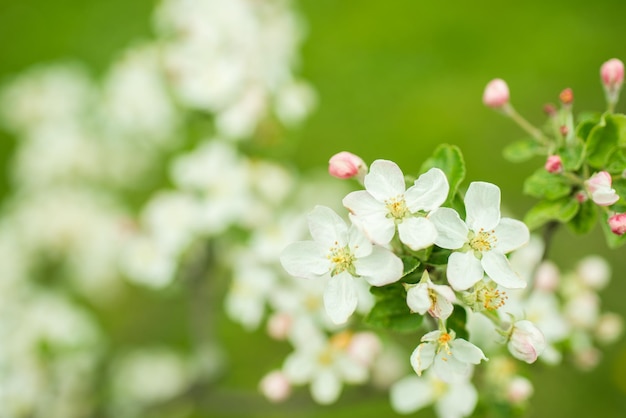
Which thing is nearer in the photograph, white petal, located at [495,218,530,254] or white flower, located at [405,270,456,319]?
white flower, located at [405,270,456,319]

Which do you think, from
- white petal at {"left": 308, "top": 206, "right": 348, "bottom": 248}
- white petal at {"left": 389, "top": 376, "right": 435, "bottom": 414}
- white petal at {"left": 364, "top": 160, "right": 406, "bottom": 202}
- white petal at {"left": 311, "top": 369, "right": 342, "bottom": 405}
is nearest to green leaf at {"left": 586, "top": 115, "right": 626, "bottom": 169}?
white petal at {"left": 364, "top": 160, "right": 406, "bottom": 202}

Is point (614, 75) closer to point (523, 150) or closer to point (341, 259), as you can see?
point (523, 150)

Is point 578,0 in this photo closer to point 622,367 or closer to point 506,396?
point 622,367

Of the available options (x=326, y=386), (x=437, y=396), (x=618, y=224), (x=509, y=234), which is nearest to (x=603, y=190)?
(x=618, y=224)

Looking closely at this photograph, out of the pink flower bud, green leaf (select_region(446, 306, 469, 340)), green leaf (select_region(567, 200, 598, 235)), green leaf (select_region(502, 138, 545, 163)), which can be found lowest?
the pink flower bud

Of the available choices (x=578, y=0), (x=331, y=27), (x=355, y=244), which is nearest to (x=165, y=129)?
(x=355, y=244)

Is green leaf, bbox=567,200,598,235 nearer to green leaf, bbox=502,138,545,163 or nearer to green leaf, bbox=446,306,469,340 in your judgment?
green leaf, bbox=502,138,545,163

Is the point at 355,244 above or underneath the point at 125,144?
underneath
